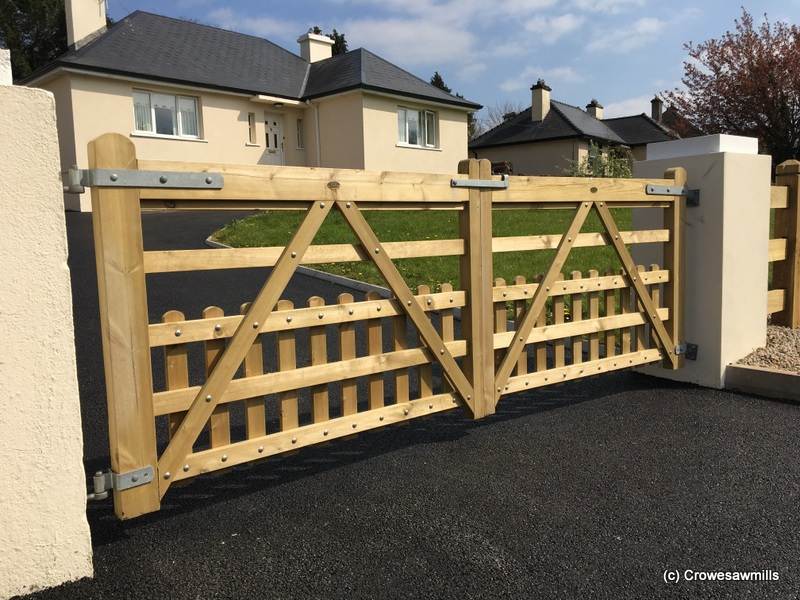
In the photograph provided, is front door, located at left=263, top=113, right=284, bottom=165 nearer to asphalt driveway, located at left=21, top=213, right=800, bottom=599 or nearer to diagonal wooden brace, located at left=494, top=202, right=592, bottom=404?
asphalt driveway, located at left=21, top=213, right=800, bottom=599

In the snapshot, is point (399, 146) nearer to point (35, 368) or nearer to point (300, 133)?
point (300, 133)

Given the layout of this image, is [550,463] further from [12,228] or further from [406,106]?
[406,106]

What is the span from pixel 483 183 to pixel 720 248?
2.56 metres

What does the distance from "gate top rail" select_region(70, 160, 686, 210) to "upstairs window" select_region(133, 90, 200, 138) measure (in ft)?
60.5

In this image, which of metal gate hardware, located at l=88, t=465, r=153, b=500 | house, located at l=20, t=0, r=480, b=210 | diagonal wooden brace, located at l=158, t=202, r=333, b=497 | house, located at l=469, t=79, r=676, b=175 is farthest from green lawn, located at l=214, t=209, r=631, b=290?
house, located at l=469, t=79, r=676, b=175

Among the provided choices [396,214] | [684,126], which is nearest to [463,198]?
[396,214]

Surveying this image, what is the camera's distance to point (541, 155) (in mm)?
37312

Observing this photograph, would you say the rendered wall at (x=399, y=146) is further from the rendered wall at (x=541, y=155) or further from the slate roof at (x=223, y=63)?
the rendered wall at (x=541, y=155)

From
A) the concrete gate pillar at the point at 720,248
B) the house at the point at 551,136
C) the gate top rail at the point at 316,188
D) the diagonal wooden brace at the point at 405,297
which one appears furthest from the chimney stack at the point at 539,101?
the diagonal wooden brace at the point at 405,297

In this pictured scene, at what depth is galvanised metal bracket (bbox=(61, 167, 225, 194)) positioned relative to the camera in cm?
287

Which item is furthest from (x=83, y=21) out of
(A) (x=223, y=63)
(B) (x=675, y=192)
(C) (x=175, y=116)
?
(B) (x=675, y=192)

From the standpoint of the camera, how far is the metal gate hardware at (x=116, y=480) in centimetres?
297

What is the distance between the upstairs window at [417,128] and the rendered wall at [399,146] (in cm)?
22

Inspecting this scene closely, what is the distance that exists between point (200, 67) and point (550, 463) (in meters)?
21.5
